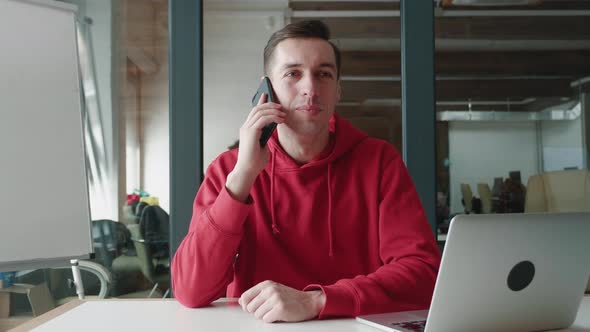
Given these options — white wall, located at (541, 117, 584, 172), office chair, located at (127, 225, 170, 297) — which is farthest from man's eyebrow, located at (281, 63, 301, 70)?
white wall, located at (541, 117, 584, 172)

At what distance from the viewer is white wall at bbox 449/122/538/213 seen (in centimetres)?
266

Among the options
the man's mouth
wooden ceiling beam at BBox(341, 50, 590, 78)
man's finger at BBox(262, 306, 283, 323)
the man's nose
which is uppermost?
wooden ceiling beam at BBox(341, 50, 590, 78)

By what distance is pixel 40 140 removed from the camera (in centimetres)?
140

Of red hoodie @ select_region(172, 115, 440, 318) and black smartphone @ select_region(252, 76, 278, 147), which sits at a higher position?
black smartphone @ select_region(252, 76, 278, 147)

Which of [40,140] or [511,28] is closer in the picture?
[40,140]

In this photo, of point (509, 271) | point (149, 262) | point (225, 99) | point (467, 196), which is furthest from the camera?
point (467, 196)

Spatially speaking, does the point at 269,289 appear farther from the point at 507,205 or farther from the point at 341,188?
the point at 507,205

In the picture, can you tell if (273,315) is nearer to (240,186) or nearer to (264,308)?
(264,308)

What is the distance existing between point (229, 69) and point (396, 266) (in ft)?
4.16

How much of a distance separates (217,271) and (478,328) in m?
0.64

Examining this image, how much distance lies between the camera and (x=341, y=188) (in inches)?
61.7

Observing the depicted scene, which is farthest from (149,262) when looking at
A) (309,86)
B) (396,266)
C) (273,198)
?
(396,266)

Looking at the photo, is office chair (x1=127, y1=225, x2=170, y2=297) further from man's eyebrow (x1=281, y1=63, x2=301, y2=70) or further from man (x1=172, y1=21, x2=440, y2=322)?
man's eyebrow (x1=281, y1=63, x2=301, y2=70)

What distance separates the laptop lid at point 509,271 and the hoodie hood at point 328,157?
0.62m
